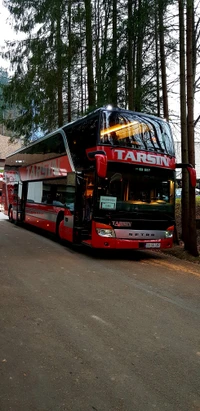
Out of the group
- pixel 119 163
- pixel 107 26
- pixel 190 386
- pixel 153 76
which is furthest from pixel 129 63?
pixel 190 386

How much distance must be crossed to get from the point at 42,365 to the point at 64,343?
595 millimetres

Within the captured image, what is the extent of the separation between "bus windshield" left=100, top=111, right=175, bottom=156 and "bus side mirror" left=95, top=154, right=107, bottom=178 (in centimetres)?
94

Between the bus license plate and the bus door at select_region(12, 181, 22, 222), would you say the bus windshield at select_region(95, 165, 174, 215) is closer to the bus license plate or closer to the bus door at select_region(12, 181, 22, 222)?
the bus license plate

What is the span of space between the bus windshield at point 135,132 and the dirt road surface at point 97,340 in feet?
12.2

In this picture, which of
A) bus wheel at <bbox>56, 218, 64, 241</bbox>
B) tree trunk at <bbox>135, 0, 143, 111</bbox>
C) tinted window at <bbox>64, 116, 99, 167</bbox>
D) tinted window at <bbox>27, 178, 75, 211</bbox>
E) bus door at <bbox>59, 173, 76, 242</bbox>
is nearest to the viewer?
tinted window at <bbox>64, 116, 99, 167</bbox>

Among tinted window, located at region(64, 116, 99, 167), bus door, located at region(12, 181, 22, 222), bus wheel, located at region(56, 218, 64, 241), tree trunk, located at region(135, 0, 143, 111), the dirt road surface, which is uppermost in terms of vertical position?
tree trunk, located at region(135, 0, 143, 111)

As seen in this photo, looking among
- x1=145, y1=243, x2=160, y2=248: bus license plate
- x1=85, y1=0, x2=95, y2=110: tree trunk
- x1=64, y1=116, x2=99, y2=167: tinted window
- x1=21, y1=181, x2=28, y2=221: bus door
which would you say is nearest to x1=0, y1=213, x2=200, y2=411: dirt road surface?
x1=145, y1=243, x2=160, y2=248: bus license plate

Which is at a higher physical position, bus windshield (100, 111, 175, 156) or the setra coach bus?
bus windshield (100, 111, 175, 156)

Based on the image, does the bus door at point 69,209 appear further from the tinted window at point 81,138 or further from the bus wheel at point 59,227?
the tinted window at point 81,138

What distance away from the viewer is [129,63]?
1429cm

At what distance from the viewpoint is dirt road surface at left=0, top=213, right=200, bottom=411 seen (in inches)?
125

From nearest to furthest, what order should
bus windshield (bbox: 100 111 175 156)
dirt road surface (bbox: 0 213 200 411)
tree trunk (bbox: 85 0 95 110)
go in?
dirt road surface (bbox: 0 213 200 411) → bus windshield (bbox: 100 111 175 156) → tree trunk (bbox: 85 0 95 110)

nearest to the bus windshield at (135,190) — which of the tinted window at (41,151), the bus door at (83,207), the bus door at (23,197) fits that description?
the bus door at (83,207)

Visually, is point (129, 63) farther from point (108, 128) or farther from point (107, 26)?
point (108, 128)
